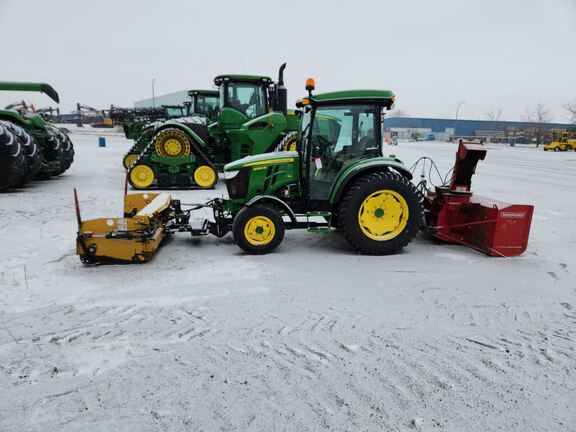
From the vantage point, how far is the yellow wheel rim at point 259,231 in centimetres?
511

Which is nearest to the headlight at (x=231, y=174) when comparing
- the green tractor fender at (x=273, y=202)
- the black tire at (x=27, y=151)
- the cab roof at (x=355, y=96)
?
the green tractor fender at (x=273, y=202)

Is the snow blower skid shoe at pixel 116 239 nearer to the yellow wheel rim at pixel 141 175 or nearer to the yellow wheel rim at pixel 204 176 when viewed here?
the yellow wheel rim at pixel 204 176

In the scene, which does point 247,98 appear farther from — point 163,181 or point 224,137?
point 163,181

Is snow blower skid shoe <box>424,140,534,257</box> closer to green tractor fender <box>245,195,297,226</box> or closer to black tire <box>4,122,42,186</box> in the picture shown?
green tractor fender <box>245,195,297,226</box>

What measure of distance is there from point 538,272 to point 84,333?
467 centimetres

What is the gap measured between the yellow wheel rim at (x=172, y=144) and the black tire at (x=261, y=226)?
5.62 metres

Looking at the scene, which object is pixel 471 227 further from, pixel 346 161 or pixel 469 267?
pixel 346 161

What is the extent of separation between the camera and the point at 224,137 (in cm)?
1077

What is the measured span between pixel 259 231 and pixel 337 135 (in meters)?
1.57

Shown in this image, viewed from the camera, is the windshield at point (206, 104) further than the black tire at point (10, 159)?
Yes

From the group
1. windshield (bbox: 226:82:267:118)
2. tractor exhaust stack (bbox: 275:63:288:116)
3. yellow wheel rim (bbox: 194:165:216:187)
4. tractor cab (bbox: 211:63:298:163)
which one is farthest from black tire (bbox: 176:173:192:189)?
tractor exhaust stack (bbox: 275:63:288:116)

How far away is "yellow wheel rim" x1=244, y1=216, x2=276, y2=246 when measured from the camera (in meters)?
5.11

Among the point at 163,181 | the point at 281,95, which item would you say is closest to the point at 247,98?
the point at 281,95

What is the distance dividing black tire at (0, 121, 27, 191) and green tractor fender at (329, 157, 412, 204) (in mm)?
6781
